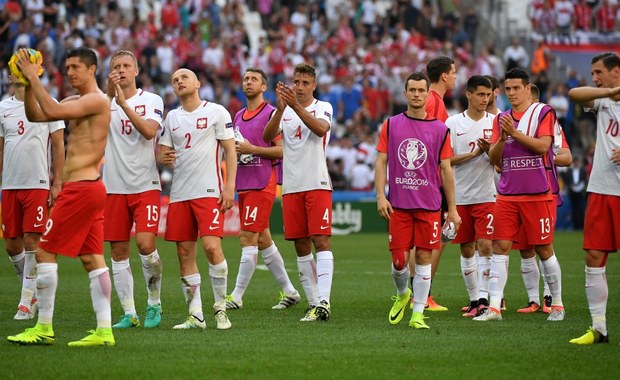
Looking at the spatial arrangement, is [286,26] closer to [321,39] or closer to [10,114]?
[321,39]

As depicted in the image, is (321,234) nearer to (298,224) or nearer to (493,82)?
(298,224)

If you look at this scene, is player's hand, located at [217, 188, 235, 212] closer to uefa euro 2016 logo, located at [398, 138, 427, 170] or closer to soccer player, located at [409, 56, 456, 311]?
uefa euro 2016 logo, located at [398, 138, 427, 170]

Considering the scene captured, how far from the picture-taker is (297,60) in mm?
32938

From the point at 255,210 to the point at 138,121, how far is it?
2.88 meters

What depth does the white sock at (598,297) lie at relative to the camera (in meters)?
9.95

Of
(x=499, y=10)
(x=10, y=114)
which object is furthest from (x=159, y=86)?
(x=10, y=114)

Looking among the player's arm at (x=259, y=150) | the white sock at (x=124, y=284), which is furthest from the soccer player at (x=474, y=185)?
the white sock at (x=124, y=284)

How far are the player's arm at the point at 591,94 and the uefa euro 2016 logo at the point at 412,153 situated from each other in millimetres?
1819

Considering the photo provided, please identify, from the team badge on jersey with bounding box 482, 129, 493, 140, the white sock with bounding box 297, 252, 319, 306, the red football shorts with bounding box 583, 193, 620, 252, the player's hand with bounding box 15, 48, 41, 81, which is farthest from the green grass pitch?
the player's hand with bounding box 15, 48, 41, 81

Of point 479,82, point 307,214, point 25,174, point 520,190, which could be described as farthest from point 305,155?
point 25,174

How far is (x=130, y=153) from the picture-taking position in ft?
36.8

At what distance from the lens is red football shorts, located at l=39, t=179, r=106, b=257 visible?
9.46 metres

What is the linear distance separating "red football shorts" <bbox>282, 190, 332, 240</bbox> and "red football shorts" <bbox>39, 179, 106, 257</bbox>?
3122 mm

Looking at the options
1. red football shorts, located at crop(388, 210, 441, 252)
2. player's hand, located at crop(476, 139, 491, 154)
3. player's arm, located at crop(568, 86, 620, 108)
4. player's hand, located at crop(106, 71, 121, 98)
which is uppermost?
player's hand, located at crop(106, 71, 121, 98)
